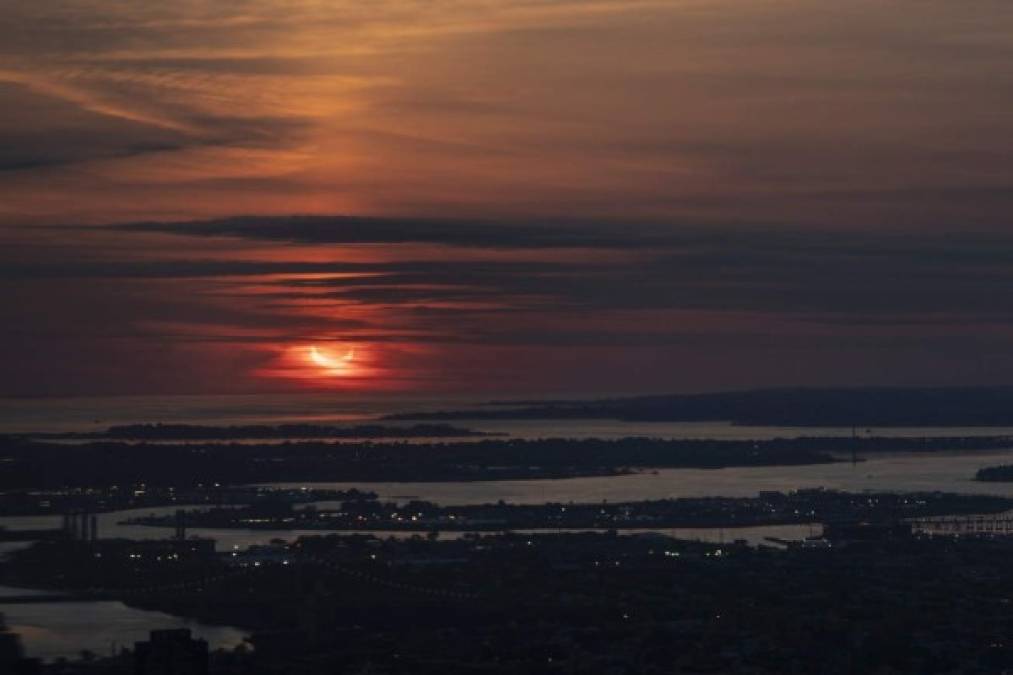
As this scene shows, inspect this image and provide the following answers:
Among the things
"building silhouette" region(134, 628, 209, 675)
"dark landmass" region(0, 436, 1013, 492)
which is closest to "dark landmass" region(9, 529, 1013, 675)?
"building silhouette" region(134, 628, 209, 675)

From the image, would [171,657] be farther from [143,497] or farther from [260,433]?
[260,433]

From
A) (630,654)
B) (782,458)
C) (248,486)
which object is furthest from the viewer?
(782,458)

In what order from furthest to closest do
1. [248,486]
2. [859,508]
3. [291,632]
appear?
[248,486] → [859,508] → [291,632]

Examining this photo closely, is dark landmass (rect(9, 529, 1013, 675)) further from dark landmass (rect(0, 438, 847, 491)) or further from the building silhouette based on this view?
dark landmass (rect(0, 438, 847, 491))

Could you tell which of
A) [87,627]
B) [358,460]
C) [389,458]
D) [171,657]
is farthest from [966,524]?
[171,657]

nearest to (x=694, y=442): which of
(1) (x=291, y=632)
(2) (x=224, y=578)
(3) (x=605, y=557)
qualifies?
(3) (x=605, y=557)

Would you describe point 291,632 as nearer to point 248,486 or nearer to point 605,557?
point 605,557

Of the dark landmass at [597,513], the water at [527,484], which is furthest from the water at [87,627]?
the dark landmass at [597,513]
